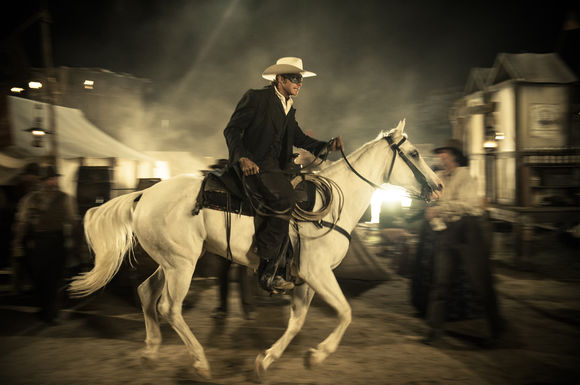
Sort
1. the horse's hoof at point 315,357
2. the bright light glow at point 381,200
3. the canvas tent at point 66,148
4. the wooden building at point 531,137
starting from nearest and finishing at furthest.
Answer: the horse's hoof at point 315,357 → the bright light glow at point 381,200 → the canvas tent at point 66,148 → the wooden building at point 531,137

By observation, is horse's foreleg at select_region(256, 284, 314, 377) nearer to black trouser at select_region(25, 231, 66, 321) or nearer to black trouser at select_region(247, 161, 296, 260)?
black trouser at select_region(247, 161, 296, 260)

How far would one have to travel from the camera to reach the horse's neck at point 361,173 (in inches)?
167

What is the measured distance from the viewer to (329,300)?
12.8 feet

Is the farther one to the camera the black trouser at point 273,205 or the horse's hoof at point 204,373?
the horse's hoof at point 204,373

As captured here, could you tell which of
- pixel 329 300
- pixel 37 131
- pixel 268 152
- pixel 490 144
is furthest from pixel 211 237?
pixel 490 144

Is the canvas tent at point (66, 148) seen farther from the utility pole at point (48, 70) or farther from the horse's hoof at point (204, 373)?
the horse's hoof at point (204, 373)

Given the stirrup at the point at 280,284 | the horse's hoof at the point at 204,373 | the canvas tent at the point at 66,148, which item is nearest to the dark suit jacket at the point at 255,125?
the stirrup at the point at 280,284

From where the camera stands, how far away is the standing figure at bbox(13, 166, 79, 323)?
565 cm

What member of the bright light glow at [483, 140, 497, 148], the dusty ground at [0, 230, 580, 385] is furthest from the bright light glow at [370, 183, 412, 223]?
the bright light glow at [483, 140, 497, 148]

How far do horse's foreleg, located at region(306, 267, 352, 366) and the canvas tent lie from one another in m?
8.13

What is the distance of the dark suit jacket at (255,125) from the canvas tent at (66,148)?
303 inches

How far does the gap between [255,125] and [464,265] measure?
9.85ft

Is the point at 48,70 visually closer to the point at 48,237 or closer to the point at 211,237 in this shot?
the point at 48,237

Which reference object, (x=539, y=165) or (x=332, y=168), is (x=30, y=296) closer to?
(x=332, y=168)
